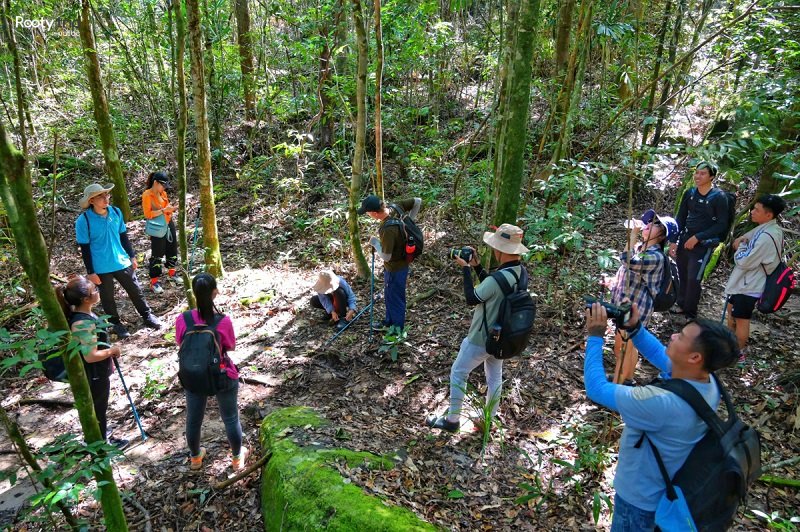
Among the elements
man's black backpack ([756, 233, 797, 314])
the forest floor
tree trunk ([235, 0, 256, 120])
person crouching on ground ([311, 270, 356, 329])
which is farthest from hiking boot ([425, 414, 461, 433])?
tree trunk ([235, 0, 256, 120])

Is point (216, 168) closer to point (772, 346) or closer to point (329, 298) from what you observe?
point (329, 298)

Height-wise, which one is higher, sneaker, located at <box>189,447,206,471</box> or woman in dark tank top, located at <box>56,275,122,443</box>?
woman in dark tank top, located at <box>56,275,122,443</box>

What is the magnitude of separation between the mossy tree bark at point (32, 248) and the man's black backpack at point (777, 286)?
596cm

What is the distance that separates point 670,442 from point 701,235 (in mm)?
4371

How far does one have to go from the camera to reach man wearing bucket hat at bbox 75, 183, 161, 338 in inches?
239

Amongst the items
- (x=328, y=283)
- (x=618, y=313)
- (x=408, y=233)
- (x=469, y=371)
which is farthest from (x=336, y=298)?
(x=618, y=313)

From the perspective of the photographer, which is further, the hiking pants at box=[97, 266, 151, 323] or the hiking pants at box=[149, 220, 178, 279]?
the hiking pants at box=[149, 220, 178, 279]

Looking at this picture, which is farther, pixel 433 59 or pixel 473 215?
pixel 433 59

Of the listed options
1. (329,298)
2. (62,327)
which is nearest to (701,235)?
(329,298)

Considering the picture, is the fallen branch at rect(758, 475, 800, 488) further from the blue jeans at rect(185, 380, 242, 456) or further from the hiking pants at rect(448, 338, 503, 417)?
the blue jeans at rect(185, 380, 242, 456)

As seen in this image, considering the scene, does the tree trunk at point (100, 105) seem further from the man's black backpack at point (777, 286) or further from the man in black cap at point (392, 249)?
the man's black backpack at point (777, 286)

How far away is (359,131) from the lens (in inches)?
277

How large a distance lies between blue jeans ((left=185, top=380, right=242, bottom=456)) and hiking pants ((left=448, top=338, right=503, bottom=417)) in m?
1.95

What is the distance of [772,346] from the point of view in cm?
584
